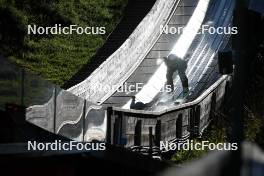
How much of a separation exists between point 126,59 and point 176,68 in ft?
4.48

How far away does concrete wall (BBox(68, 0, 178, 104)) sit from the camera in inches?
643

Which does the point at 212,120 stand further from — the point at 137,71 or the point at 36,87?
the point at 36,87

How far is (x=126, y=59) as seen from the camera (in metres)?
18.5

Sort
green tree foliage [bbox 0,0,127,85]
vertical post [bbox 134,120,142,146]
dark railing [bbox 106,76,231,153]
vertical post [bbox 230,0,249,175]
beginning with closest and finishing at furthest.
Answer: vertical post [bbox 230,0,249,175] → dark railing [bbox 106,76,231,153] → vertical post [bbox 134,120,142,146] → green tree foliage [bbox 0,0,127,85]

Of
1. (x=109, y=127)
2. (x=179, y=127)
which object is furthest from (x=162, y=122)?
(x=109, y=127)

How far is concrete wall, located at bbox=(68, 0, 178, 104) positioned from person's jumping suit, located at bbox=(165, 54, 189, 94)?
0.83 meters

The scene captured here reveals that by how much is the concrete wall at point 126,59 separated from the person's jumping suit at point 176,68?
83 cm

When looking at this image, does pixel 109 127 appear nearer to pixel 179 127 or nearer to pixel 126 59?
pixel 179 127

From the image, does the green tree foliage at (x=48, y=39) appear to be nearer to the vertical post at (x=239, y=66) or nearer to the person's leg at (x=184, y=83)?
the person's leg at (x=184, y=83)

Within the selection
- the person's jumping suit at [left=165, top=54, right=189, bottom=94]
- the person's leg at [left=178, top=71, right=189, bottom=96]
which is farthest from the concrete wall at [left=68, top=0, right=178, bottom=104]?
the person's leg at [left=178, top=71, right=189, bottom=96]

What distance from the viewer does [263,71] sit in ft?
57.0

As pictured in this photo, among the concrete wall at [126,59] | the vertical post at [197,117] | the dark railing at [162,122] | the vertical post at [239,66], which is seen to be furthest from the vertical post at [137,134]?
the vertical post at [239,66]

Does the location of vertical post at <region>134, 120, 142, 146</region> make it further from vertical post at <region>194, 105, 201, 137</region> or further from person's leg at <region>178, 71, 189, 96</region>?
person's leg at <region>178, 71, 189, 96</region>

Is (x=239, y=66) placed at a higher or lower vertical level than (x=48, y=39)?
lower
